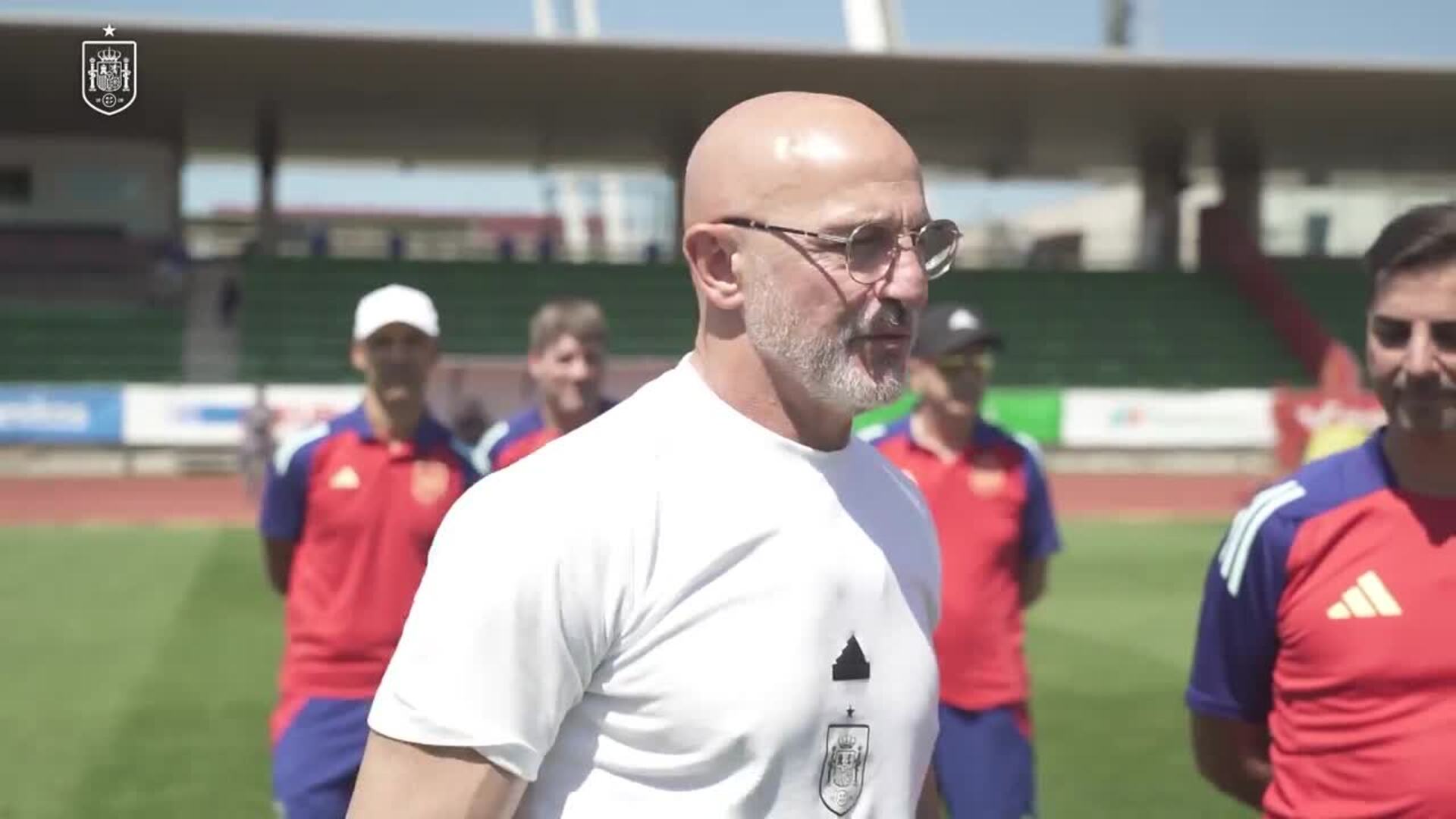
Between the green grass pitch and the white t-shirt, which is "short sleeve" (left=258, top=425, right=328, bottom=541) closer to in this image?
the green grass pitch

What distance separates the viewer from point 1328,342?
107 ft

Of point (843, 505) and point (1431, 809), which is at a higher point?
point (843, 505)

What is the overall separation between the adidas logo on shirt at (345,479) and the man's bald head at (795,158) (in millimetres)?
3324

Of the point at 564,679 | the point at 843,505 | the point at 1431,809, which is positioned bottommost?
the point at 1431,809

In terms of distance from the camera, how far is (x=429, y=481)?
5.26 meters

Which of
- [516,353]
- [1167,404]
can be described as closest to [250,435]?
[516,353]

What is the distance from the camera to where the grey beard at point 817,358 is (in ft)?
6.64

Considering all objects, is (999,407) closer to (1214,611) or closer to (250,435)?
(250,435)

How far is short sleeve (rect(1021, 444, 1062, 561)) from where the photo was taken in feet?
18.0

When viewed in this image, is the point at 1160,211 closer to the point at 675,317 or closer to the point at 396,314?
the point at 675,317

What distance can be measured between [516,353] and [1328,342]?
1745 cm

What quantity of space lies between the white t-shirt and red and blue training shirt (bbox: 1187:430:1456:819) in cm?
101

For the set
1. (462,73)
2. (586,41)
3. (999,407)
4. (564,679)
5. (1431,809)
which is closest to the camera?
(564,679)

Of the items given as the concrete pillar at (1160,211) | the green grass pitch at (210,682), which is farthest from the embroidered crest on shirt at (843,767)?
the concrete pillar at (1160,211)
